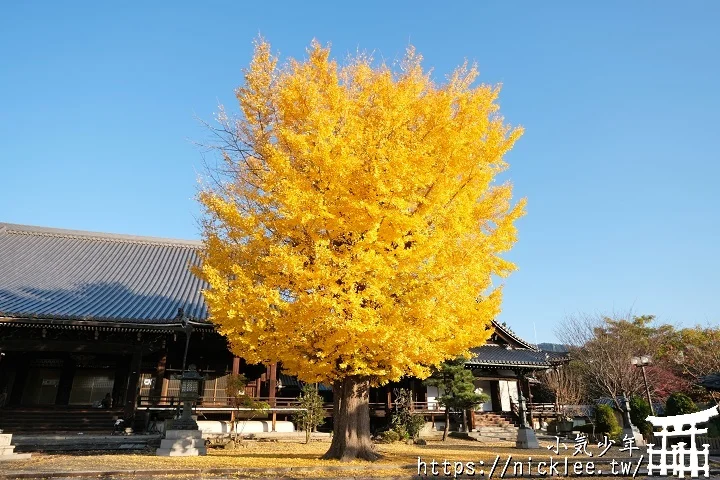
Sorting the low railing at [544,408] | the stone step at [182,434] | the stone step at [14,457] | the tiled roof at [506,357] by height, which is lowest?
the stone step at [14,457]

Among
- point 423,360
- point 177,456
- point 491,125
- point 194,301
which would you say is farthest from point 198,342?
point 491,125

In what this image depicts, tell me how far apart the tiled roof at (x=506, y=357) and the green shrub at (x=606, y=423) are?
3.23m

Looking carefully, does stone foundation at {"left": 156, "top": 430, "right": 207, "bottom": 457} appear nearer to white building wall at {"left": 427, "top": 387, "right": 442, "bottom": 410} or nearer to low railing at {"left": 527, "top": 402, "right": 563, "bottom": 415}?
white building wall at {"left": 427, "top": 387, "right": 442, "bottom": 410}

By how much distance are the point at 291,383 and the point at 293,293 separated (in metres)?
16.6

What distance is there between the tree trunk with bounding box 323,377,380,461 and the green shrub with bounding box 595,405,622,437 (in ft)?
49.4

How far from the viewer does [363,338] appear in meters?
8.17

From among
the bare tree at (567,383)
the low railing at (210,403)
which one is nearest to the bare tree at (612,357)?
the bare tree at (567,383)

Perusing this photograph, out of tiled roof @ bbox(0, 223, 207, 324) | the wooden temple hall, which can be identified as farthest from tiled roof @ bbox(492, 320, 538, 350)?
tiled roof @ bbox(0, 223, 207, 324)

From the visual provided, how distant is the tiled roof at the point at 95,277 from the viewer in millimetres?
17625

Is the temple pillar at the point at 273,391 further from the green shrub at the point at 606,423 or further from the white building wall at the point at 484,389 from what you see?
the green shrub at the point at 606,423

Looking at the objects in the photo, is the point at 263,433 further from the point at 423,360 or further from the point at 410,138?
the point at 410,138

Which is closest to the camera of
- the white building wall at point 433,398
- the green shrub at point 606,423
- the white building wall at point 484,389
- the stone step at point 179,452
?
the stone step at point 179,452

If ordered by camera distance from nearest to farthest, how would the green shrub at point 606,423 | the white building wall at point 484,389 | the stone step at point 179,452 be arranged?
the stone step at point 179,452 < the green shrub at point 606,423 < the white building wall at point 484,389

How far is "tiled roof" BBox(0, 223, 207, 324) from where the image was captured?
1762 cm
